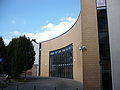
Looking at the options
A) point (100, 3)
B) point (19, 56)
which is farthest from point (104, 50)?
point (19, 56)

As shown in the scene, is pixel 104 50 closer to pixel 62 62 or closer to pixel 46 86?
pixel 46 86

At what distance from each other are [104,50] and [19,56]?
14.6m

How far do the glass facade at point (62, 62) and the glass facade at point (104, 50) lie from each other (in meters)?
15.4

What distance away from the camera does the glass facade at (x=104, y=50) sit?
49.3 ft

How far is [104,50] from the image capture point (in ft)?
51.4

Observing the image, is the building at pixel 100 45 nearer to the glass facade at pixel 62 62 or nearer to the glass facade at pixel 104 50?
the glass facade at pixel 104 50

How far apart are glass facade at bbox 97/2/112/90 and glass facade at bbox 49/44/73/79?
1541cm

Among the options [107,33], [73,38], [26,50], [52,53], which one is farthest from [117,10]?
[52,53]

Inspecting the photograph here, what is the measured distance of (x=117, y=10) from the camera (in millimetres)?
15484

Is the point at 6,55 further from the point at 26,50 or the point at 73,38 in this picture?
the point at 73,38

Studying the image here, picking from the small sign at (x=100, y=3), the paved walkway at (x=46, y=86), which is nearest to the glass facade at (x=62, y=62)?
the paved walkway at (x=46, y=86)

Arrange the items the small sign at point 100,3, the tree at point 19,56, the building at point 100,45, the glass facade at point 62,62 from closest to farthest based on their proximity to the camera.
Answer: the building at point 100,45, the small sign at point 100,3, the tree at point 19,56, the glass facade at point 62,62

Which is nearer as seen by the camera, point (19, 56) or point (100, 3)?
point (100, 3)

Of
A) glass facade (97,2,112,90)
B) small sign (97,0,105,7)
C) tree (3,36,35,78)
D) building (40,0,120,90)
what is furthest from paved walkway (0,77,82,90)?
small sign (97,0,105,7)
